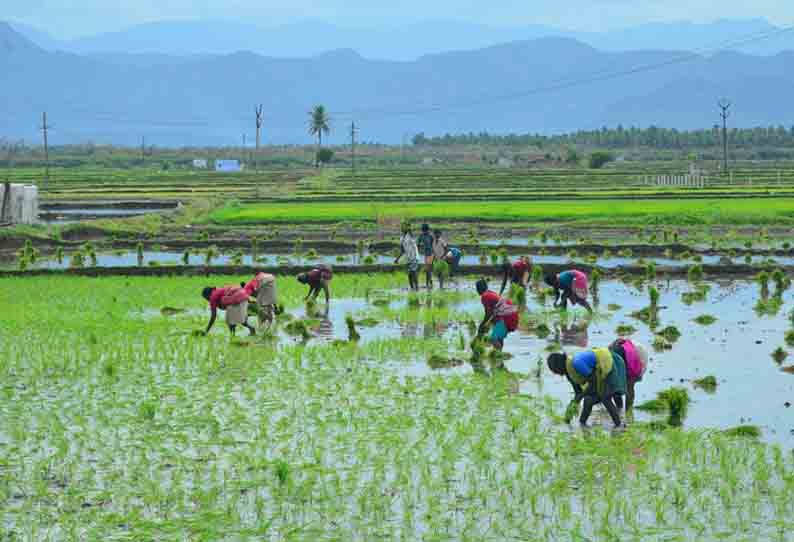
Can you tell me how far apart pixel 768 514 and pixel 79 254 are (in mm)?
20491

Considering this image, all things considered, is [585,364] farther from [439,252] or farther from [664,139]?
[664,139]

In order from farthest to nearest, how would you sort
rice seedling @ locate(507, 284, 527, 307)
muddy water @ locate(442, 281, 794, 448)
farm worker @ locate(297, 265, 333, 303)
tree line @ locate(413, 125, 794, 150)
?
tree line @ locate(413, 125, 794, 150) < farm worker @ locate(297, 265, 333, 303) < rice seedling @ locate(507, 284, 527, 307) < muddy water @ locate(442, 281, 794, 448)

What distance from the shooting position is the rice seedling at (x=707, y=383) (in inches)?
518

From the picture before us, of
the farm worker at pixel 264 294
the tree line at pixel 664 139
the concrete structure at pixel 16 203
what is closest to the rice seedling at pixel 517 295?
the farm worker at pixel 264 294

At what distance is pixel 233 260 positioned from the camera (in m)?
26.9

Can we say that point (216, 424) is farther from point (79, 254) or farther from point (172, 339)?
point (79, 254)

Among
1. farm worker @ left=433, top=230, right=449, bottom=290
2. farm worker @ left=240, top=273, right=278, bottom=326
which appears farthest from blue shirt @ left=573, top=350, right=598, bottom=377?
farm worker @ left=433, top=230, right=449, bottom=290

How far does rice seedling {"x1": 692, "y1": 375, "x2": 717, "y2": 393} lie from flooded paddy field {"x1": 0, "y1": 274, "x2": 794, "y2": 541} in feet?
0.35

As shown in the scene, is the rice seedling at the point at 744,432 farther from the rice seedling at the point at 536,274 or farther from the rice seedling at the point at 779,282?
the rice seedling at the point at 536,274

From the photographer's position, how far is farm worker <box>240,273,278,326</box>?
661 inches

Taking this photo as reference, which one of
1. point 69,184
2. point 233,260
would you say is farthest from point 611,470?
point 69,184

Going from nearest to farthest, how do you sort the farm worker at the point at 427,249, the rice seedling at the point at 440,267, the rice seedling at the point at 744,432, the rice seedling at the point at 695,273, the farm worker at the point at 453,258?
the rice seedling at the point at 744,432
the farm worker at the point at 427,249
the rice seedling at the point at 440,267
the farm worker at the point at 453,258
the rice seedling at the point at 695,273

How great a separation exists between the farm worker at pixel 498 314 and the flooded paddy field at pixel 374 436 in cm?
38

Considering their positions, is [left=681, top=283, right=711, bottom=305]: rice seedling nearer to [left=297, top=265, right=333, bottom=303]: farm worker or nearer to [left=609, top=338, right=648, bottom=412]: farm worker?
[left=297, top=265, right=333, bottom=303]: farm worker
